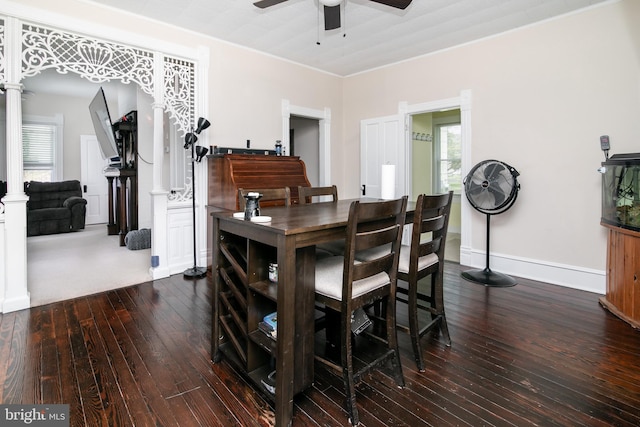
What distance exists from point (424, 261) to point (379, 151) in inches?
128

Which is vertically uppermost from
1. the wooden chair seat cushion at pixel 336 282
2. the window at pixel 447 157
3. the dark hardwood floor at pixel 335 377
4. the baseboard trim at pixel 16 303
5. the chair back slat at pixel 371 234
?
the window at pixel 447 157

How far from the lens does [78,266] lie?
4.18 m

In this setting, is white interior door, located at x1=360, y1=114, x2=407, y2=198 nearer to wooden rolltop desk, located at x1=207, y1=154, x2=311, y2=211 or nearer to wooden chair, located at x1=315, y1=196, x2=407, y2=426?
wooden rolltop desk, located at x1=207, y1=154, x2=311, y2=211

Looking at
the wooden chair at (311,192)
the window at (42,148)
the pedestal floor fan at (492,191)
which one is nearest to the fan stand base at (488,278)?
the pedestal floor fan at (492,191)

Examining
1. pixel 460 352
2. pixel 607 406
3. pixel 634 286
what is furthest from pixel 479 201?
pixel 607 406

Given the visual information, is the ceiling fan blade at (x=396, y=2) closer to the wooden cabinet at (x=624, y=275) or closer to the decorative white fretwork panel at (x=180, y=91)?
the decorative white fretwork panel at (x=180, y=91)

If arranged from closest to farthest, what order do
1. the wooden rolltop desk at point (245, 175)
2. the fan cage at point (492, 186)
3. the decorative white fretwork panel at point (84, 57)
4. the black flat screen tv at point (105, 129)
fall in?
the decorative white fretwork panel at point (84, 57), the fan cage at point (492, 186), the wooden rolltop desk at point (245, 175), the black flat screen tv at point (105, 129)

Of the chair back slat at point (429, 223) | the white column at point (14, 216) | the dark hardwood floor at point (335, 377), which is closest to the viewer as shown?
the dark hardwood floor at point (335, 377)

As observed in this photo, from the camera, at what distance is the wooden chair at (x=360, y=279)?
1.59 metres

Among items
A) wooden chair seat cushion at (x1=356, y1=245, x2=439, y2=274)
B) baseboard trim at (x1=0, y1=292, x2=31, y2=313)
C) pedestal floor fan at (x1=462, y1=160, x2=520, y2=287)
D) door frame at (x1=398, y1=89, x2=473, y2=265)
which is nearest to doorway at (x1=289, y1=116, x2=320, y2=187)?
door frame at (x1=398, y1=89, x2=473, y2=265)

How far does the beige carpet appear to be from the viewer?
3.37 m

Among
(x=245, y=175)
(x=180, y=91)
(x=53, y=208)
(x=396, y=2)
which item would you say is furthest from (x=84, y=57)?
(x=53, y=208)

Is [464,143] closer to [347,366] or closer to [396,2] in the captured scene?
[396,2]

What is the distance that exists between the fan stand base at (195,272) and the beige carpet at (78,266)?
1.34ft
